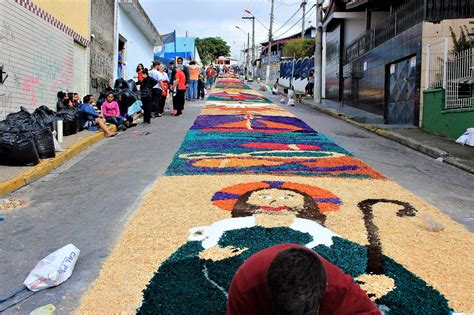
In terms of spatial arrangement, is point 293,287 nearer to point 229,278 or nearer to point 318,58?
point 229,278

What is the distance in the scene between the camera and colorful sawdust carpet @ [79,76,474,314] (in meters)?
3.58

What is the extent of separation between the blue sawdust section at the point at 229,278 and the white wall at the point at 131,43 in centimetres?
1746

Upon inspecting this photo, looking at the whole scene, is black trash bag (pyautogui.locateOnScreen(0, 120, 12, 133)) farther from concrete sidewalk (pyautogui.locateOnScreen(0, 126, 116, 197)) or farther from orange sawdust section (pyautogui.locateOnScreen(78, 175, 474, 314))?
orange sawdust section (pyautogui.locateOnScreen(78, 175, 474, 314))

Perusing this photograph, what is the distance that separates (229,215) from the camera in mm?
5336

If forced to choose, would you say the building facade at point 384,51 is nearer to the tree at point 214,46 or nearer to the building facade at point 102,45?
the building facade at point 102,45

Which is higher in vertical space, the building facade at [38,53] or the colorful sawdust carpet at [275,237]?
the building facade at [38,53]

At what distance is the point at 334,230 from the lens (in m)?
4.91

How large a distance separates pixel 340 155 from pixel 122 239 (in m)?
5.65

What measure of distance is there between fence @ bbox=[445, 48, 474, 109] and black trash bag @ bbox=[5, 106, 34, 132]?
970 cm

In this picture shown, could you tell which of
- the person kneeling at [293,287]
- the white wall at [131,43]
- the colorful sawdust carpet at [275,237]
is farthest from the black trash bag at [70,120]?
the person kneeling at [293,287]

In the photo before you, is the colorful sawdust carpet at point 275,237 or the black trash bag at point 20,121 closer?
the colorful sawdust carpet at point 275,237

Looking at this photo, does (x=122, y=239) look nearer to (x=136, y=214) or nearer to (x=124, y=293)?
(x=136, y=214)

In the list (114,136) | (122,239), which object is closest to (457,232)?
(122,239)

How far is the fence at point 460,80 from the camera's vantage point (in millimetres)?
11766
